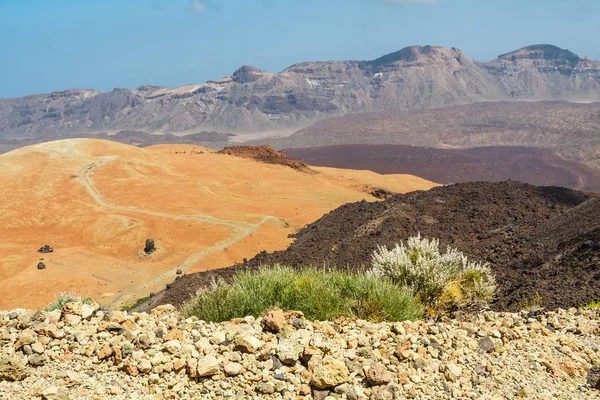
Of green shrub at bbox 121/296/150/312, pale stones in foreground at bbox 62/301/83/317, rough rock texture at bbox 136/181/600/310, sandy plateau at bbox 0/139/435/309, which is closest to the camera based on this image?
pale stones in foreground at bbox 62/301/83/317

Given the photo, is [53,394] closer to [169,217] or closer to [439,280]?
[439,280]

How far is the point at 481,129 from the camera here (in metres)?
122

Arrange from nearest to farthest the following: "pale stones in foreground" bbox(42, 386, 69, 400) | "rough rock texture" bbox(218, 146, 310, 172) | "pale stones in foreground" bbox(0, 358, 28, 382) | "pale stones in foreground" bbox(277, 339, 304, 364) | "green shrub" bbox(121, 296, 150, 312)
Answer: "pale stones in foreground" bbox(42, 386, 69, 400)
"pale stones in foreground" bbox(0, 358, 28, 382)
"pale stones in foreground" bbox(277, 339, 304, 364)
"green shrub" bbox(121, 296, 150, 312)
"rough rock texture" bbox(218, 146, 310, 172)

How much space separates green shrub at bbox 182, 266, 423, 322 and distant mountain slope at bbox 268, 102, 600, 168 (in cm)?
10107

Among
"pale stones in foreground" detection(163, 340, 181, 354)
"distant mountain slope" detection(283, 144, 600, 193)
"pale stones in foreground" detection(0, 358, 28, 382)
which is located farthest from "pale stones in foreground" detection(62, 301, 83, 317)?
"distant mountain slope" detection(283, 144, 600, 193)

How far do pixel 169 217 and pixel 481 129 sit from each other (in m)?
109

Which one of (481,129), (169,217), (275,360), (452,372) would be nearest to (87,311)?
(275,360)

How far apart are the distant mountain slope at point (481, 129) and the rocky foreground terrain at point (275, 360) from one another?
102 metres

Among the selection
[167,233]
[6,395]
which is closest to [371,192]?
[167,233]

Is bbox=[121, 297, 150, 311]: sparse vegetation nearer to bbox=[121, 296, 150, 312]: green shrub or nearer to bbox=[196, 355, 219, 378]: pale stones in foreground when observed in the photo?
bbox=[121, 296, 150, 312]: green shrub

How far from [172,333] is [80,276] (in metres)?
15.9

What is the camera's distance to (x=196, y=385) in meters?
4.45

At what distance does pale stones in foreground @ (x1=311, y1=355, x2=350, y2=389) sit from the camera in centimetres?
442

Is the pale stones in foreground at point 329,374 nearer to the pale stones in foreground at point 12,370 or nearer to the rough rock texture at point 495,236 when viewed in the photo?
the pale stones in foreground at point 12,370
